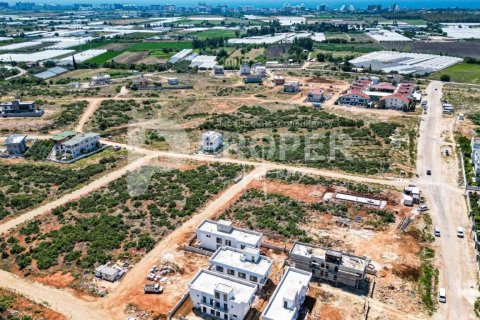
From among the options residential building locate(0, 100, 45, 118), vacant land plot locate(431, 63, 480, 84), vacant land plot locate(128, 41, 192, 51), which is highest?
vacant land plot locate(128, 41, 192, 51)

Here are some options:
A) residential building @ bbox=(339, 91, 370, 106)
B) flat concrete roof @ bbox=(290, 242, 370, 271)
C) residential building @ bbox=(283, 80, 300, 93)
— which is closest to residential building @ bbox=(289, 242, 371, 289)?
flat concrete roof @ bbox=(290, 242, 370, 271)

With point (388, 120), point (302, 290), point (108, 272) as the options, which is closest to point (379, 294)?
point (302, 290)

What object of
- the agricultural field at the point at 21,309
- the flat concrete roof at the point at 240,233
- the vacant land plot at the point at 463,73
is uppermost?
the vacant land plot at the point at 463,73

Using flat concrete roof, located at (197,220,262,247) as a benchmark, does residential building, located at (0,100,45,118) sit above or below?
above

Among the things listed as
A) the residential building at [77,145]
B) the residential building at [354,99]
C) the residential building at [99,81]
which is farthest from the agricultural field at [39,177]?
the residential building at [354,99]

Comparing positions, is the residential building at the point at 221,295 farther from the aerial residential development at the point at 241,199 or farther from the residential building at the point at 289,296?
the residential building at the point at 289,296

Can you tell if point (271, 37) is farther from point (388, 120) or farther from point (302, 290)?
point (302, 290)

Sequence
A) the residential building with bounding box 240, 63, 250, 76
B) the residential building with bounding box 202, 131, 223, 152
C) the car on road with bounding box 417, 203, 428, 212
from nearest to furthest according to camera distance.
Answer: the car on road with bounding box 417, 203, 428, 212 < the residential building with bounding box 202, 131, 223, 152 < the residential building with bounding box 240, 63, 250, 76

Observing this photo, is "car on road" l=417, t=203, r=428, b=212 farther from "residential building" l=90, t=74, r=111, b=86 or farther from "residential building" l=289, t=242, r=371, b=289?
"residential building" l=90, t=74, r=111, b=86
